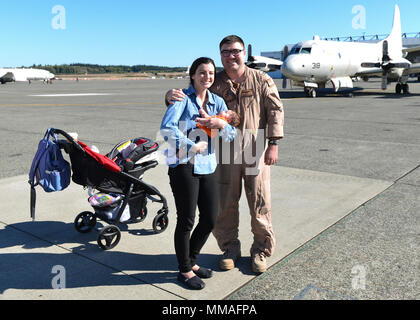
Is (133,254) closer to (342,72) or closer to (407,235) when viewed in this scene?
(407,235)

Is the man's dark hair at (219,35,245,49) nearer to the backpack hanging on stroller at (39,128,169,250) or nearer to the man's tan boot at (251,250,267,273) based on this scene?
the backpack hanging on stroller at (39,128,169,250)

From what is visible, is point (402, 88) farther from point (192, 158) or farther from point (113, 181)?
point (192, 158)

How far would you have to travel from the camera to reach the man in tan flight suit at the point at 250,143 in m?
3.38

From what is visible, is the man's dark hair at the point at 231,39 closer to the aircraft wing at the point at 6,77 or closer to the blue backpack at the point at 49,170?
the blue backpack at the point at 49,170

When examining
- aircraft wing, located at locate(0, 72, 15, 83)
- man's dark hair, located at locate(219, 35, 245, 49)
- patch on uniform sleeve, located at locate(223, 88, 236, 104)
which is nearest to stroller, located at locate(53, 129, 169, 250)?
patch on uniform sleeve, located at locate(223, 88, 236, 104)

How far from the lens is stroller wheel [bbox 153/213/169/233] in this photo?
4.37 meters

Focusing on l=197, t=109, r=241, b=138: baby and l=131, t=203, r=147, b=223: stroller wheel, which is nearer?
l=197, t=109, r=241, b=138: baby

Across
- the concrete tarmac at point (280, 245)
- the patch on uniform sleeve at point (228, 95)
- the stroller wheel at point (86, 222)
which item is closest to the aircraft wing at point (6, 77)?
the concrete tarmac at point (280, 245)

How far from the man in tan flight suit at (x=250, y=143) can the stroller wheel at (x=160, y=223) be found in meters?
1.02

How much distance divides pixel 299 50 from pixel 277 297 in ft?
79.3

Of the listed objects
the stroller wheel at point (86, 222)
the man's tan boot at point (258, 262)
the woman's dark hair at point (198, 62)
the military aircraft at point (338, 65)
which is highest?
the military aircraft at point (338, 65)

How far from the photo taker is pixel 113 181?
13.3 ft

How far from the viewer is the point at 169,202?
552 centimetres
